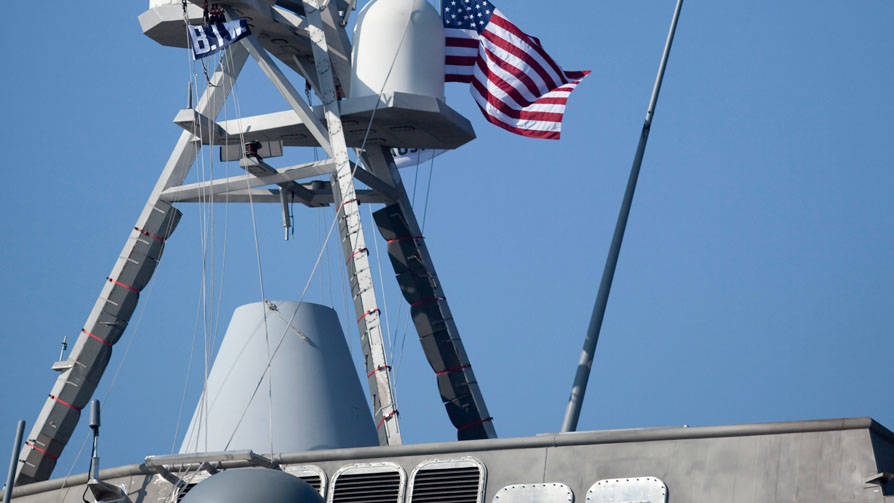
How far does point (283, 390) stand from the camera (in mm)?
19938

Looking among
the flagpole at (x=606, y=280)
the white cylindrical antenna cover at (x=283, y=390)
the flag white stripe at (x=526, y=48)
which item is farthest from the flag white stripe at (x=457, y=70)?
the white cylindrical antenna cover at (x=283, y=390)

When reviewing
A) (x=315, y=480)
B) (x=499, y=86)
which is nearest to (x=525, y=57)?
(x=499, y=86)

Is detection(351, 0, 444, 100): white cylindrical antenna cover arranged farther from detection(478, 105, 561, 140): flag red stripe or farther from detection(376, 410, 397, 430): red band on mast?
detection(376, 410, 397, 430): red band on mast

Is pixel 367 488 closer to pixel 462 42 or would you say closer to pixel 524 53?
pixel 524 53

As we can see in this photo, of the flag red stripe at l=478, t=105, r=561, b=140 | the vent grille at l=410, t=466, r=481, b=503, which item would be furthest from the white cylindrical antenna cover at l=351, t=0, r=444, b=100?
the vent grille at l=410, t=466, r=481, b=503

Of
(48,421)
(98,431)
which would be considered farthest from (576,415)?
(48,421)

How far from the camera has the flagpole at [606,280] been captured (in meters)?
18.2

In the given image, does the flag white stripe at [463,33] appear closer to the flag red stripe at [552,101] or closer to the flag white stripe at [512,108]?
the flag white stripe at [512,108]

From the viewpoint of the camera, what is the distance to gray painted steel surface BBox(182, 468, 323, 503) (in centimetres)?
1169

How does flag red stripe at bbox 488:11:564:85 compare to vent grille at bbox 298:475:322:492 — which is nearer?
vent grille at bbox 298:475:322:492

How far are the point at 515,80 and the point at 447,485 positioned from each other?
9.53 m

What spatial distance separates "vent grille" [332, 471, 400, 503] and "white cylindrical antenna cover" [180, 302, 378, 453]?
447 cm

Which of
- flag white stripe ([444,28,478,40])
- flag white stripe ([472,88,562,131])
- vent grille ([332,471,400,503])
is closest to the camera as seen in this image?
vent grille ([332,471,400,503])

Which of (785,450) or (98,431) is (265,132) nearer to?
(98,431)
